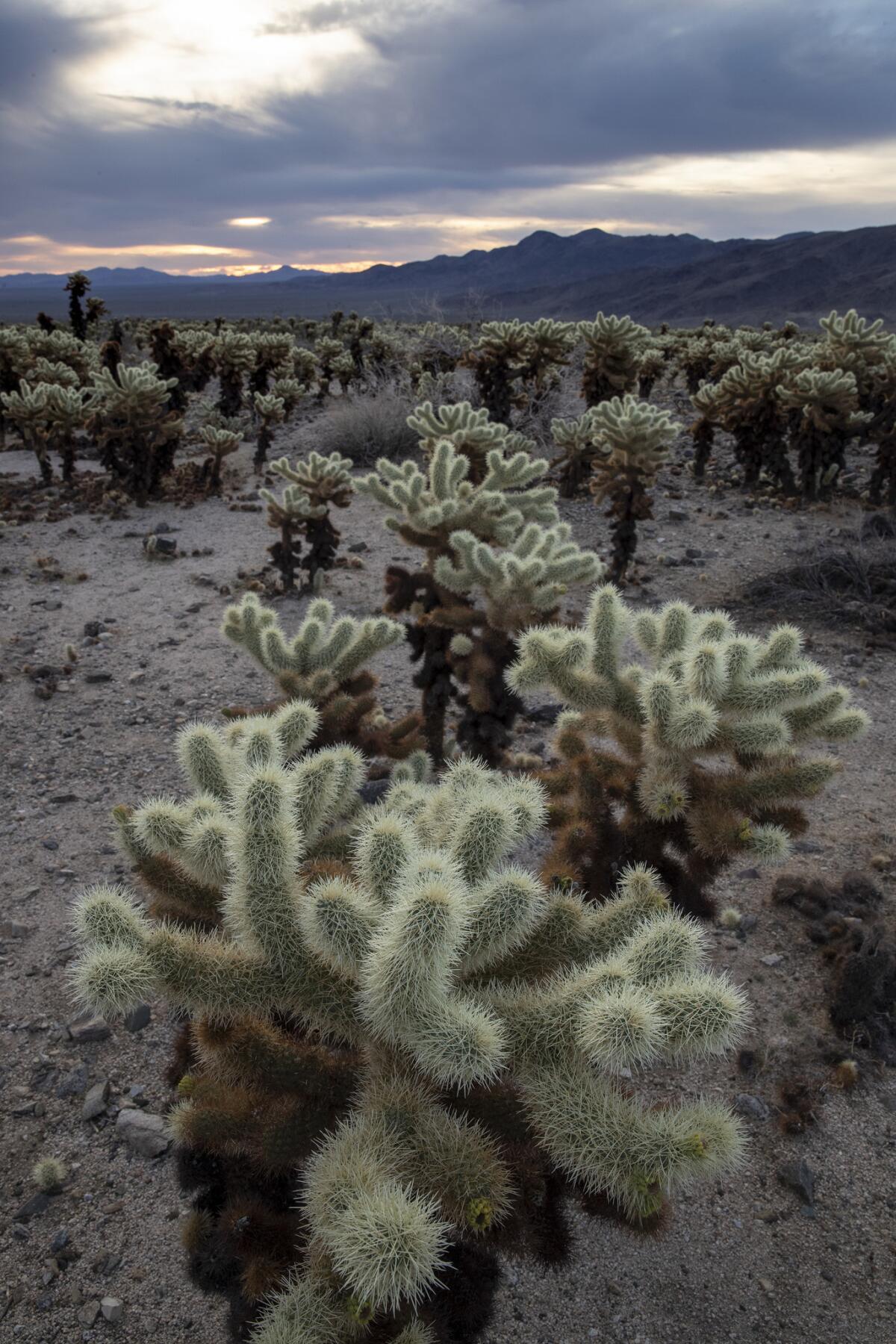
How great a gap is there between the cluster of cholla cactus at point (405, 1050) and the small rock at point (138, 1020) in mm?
1514

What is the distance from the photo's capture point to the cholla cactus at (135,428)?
1030cm

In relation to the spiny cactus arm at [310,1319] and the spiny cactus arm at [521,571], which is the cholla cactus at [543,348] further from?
the spiny cactus arm at [310,1319]

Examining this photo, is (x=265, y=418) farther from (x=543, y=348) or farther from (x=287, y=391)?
(x=543, y=348)

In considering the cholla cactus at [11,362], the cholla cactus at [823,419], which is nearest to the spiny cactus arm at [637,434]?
the cholla cactus at [823,419]

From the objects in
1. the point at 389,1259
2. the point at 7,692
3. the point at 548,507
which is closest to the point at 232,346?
the point at 7,692

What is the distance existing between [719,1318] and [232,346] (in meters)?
15.2

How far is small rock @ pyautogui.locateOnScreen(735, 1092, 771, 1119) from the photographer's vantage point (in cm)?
301

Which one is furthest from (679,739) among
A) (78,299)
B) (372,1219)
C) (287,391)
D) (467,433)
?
(78,299)

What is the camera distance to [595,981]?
1.57m

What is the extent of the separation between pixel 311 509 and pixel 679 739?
577 cm

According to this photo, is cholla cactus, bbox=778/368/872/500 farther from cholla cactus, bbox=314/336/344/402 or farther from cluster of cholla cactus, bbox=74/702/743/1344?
cholla cactus, bbox=314/336/344/402

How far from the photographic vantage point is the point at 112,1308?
7.77ft

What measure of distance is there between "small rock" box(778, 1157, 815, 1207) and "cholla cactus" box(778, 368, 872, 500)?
9.07 m

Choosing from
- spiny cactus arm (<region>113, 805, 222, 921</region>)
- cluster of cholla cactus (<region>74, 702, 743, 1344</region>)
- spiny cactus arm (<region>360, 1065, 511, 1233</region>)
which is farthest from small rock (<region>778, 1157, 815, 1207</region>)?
spiny cactus arm (<region>113, 805, 222, 921</region>)
